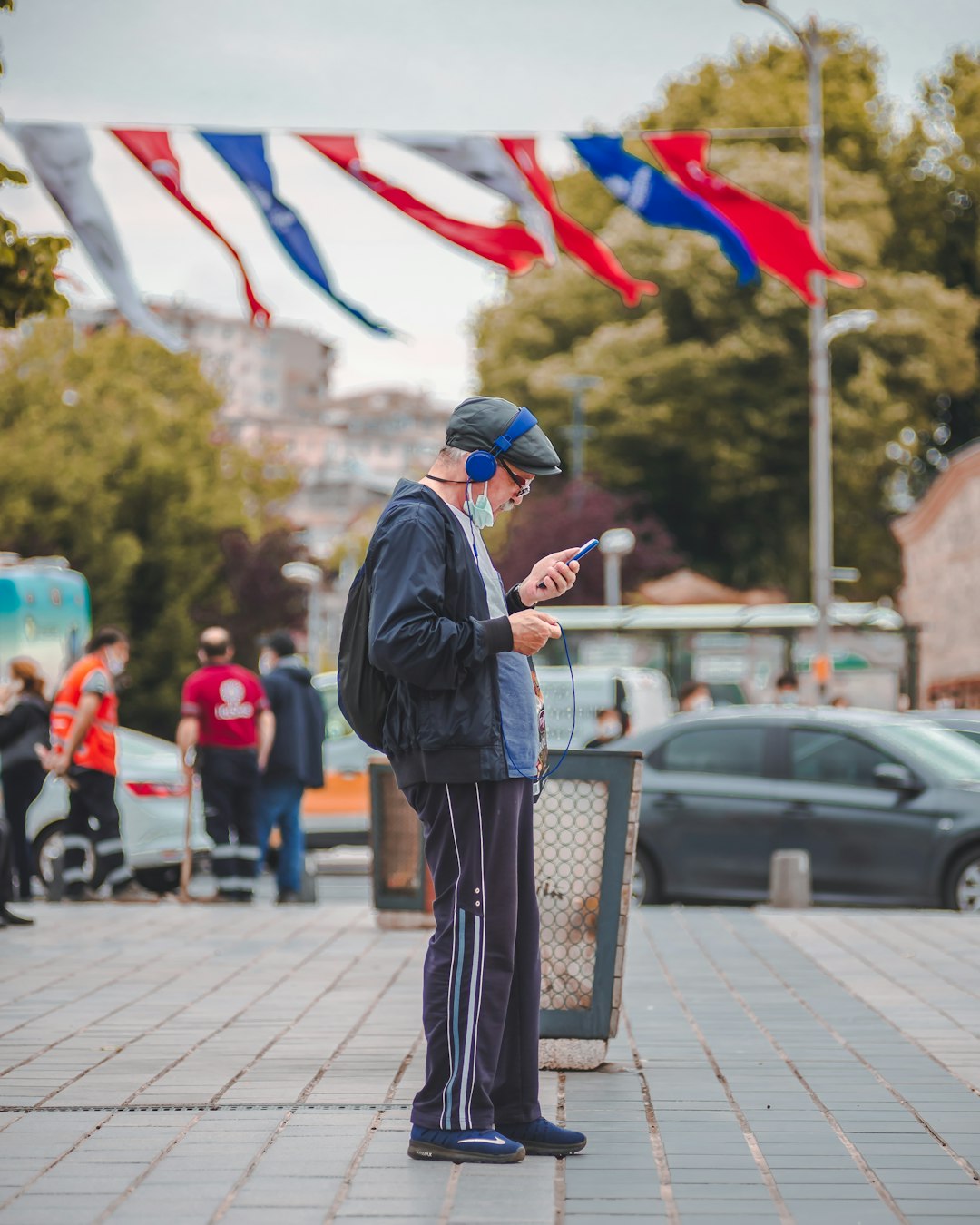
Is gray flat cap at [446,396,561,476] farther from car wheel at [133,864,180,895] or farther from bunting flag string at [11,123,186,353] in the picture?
car wheel at [133,864,180,895]

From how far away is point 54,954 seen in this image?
9727 mm

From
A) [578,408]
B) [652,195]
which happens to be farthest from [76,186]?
[578,408]

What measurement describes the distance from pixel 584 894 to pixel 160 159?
7.06 meters

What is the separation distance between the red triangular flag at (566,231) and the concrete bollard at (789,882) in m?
3.87

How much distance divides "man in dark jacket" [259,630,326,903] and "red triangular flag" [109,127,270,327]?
3.62m

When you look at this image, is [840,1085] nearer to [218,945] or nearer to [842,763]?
[218,945]

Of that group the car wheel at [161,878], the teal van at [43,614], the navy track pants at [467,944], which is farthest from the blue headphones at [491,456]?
the teal van at [43,614]

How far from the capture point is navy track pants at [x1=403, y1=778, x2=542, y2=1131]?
4961 mm

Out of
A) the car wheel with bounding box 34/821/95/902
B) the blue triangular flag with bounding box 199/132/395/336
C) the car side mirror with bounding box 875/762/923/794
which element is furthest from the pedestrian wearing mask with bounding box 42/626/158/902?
the car side mirror with bounding box 875/762/923/794

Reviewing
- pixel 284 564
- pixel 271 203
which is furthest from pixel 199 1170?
pixel 284 564

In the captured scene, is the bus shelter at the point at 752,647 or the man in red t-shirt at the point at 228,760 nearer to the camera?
the man in red t-shirt at the point at 228,760

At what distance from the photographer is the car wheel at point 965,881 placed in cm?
1319

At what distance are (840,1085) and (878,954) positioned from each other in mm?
3773

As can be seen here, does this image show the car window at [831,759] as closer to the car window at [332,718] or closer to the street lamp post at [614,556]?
the car window at [332,718]
